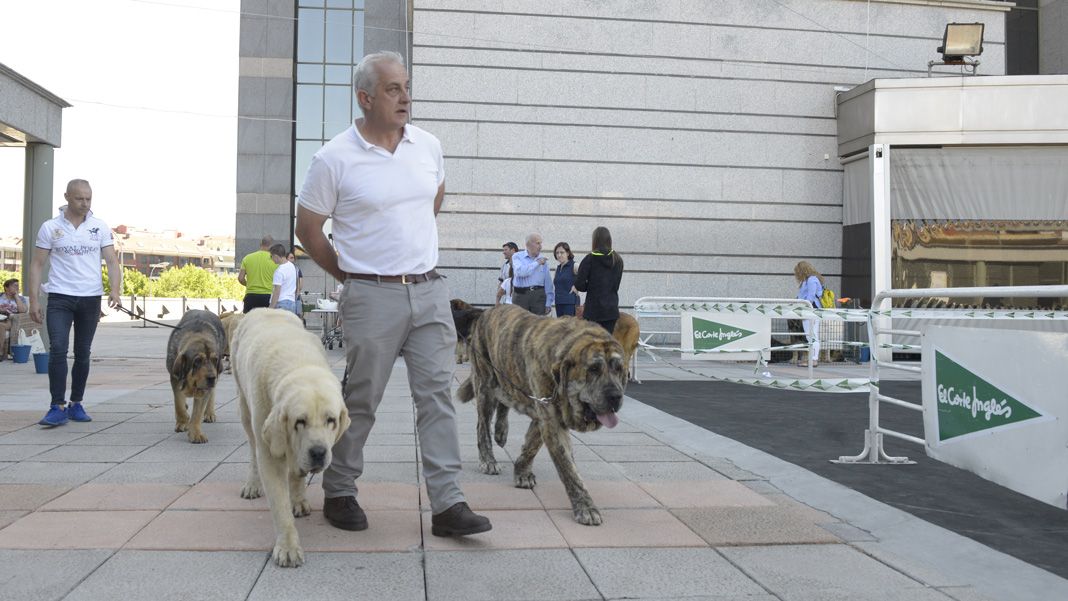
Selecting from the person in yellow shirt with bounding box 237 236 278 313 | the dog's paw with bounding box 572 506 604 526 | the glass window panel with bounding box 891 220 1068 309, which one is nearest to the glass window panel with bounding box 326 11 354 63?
the person in yellow shirt with bounding box 237 236 278 313

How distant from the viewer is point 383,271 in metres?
4.04

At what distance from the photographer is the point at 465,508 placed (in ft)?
13.0

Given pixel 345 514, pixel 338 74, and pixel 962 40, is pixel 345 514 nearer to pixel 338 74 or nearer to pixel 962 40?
pixel 962 40

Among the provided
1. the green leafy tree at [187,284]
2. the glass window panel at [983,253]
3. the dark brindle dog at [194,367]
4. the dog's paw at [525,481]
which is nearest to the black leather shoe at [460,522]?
the dog's paw at [525,481]

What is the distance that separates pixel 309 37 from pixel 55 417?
76.1 feet

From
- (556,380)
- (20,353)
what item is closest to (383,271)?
(556,380)

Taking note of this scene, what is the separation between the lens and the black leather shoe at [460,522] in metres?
3.92

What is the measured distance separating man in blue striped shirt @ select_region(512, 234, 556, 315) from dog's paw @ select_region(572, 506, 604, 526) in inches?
320

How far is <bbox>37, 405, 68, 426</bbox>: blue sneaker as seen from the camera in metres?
7.01

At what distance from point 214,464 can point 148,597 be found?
8.52 ft

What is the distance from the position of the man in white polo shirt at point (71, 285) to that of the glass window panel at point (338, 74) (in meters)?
21.7

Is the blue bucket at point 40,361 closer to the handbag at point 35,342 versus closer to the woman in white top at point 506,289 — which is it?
the handbag at point 35,342

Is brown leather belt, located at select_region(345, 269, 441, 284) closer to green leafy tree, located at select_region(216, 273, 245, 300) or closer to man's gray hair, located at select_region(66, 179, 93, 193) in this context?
man's gray hair, located at select_region(66, 179, 93, 193)

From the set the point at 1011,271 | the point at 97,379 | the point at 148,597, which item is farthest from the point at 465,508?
the point at 1011,271
